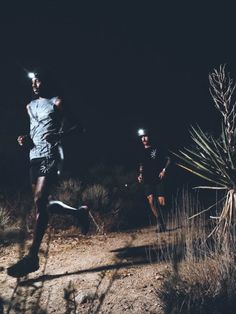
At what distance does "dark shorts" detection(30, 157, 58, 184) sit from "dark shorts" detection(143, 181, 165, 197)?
2.53 m

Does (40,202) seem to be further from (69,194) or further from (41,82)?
(69,194)

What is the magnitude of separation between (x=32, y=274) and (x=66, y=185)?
199 inches

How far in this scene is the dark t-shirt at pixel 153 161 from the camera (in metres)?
7.24

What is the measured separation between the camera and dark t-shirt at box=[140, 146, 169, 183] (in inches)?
285

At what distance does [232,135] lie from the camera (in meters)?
4.90

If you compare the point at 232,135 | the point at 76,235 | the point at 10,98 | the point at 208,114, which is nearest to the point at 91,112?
the point at 10,98

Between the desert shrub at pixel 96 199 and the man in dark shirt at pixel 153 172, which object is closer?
the man in dark shirt at pixel 153 172

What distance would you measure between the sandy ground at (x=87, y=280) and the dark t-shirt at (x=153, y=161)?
4.94 ft

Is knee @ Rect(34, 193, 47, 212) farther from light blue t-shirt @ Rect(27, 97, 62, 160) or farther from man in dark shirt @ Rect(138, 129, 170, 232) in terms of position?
man in dark shirt @ Rect(138, 129, 170, 232)

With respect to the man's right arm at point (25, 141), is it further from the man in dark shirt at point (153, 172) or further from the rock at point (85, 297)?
the man in dark shirt at point (153, 172)

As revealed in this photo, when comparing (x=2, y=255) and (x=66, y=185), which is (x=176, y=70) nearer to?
(x=66, y=185)

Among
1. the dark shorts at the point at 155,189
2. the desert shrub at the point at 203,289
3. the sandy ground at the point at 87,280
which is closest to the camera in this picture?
the desert shrub at the point at 203,289

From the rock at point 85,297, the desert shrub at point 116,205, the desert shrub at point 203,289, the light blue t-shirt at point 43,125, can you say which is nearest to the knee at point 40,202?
the light blue t-shirt at point 43,125

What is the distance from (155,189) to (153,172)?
379mm
